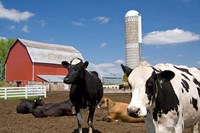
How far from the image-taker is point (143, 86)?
439cm

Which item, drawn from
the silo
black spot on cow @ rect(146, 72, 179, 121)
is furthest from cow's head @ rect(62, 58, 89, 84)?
the silo

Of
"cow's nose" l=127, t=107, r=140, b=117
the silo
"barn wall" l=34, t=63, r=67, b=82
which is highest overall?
the silo

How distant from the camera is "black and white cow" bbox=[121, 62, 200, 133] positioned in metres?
4.37

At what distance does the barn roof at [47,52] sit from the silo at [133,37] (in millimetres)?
22639

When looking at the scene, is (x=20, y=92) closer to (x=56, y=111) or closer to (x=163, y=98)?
(x=56, y=111)

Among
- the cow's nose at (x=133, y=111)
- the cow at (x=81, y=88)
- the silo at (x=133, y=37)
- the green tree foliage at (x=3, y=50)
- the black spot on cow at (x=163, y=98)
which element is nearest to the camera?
the cow's nose at (x=133, y=111)

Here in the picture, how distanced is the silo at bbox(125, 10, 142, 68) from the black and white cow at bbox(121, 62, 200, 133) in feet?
89.3

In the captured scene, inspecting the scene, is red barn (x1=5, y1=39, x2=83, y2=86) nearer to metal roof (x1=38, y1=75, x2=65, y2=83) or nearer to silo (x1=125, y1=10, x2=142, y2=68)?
metal roof (x1=38, y1=75, x2=65, y2=83)

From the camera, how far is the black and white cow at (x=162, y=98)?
14.3ft

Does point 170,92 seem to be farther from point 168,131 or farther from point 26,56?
point 26,56

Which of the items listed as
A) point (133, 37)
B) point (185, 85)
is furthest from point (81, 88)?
point (133, 37)

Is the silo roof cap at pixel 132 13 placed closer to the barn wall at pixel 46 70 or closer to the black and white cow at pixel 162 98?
the barn wall at pixel 46 70

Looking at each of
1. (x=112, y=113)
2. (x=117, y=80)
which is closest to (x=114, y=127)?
(x=112, y=113)

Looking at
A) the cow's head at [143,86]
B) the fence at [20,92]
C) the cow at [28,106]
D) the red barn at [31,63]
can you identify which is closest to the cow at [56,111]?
the cow at [28,106]
